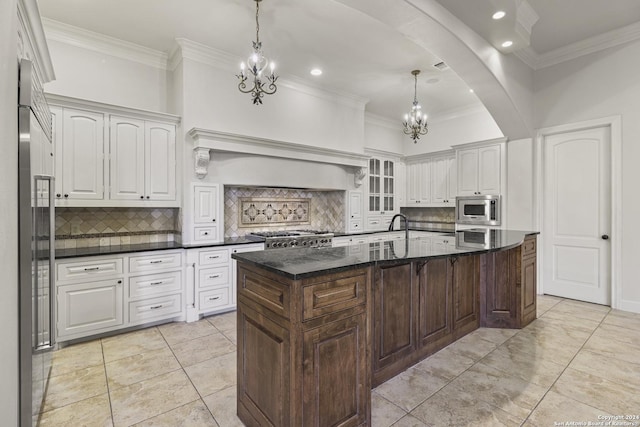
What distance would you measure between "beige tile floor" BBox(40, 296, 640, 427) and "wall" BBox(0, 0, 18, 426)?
0.89 meters

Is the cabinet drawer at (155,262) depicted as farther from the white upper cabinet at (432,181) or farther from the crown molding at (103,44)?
the white upper cabinet at (432,181)

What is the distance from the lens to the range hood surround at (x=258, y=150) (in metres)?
3.67

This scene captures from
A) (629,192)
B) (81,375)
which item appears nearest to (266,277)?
(81,375)

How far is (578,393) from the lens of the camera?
7.14ft

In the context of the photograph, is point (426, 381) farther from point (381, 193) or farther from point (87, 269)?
point (381, 193)

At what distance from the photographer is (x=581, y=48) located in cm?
408

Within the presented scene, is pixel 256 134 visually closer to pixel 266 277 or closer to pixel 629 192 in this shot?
pixel 266 277

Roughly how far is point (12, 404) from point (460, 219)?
5859 mm

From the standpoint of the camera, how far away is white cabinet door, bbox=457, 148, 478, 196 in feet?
17.8

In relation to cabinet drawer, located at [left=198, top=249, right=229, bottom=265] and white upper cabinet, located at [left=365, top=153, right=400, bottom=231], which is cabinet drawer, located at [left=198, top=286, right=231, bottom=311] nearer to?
cabinet drawer, located at [left=198, top=249, right=229, bottom=265]

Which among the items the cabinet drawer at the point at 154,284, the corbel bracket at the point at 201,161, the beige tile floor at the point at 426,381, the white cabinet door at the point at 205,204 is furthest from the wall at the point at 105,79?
the beige tile floor at the point at 426,381

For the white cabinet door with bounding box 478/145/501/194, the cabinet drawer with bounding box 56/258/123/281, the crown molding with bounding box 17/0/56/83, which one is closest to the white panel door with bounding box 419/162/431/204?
the white cabinet door with bounding box 478/145/501/194

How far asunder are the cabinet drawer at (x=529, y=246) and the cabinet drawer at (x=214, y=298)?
347 cm

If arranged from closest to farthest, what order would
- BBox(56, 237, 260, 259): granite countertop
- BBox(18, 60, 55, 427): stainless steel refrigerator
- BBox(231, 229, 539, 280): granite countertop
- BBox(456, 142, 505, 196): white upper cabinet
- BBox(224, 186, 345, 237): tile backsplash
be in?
BBox(18, 60, 55, 427): stainless steel refrigerator
BBox(231, 229, 539, 280): granite countertop
BBox(56, 237, 260, 259): granite countertop
BBox(224, 186, 345, 237): tile backsplash
BBox(456, 142, 505, 196): white upper cabinet
